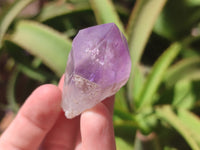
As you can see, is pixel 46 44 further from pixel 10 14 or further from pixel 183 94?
pixel 183 94

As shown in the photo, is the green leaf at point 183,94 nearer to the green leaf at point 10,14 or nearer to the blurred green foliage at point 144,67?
the blurred green foliage at point 144,67

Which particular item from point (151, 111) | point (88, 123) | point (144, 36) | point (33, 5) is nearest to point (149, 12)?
point (144, 36)

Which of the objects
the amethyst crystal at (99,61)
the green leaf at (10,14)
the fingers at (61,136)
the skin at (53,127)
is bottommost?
the fingers at (61,136)

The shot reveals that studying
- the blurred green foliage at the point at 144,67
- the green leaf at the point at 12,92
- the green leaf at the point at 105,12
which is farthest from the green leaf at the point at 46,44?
the green leaf at the point at 12,92

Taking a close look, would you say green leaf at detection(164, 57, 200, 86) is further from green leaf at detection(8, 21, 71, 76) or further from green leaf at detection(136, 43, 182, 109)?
green leaf at detection(8, 21, 71, 76)

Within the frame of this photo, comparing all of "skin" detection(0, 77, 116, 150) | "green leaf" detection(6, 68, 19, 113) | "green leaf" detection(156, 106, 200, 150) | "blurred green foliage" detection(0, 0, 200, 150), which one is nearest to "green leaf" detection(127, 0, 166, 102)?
"blurred green foliage" detection(0, 0, 200, 150)

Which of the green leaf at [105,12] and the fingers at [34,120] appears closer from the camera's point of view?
the fingers at [34,120]

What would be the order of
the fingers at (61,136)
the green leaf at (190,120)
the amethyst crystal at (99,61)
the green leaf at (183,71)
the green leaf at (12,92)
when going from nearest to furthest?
the amethyst crystal at (99,61)
the fingers at (61,136)
the green leaf at (190,120)
the green leaf at (183,71)
the green leaf at (12,92)

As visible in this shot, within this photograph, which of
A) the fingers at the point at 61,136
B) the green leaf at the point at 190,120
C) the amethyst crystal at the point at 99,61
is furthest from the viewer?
the green leaf at the point at 190,120

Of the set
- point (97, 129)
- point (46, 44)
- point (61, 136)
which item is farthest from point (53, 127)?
point (46, 44)
